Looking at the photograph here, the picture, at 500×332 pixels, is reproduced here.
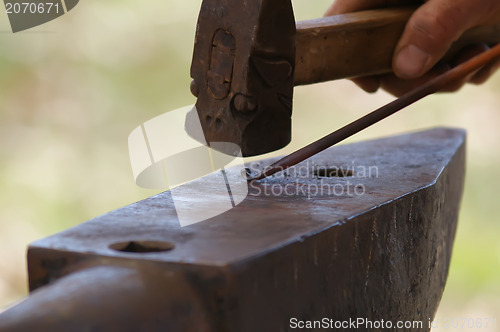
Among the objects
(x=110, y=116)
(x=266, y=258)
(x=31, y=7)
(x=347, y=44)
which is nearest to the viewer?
(x=266, y=258)

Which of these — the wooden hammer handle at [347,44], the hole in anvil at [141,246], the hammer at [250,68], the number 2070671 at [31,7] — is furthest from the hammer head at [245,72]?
the number 2070671 at [31,7]

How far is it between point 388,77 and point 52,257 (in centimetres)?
112

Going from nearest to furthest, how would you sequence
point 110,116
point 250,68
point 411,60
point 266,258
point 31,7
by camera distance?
point 266,258
point 250,68
point 411,60
point 31,7
point 110,116

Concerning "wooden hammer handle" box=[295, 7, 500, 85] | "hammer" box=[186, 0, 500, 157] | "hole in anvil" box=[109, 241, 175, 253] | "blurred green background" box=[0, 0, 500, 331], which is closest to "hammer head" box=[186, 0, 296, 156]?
"hammer" box=[186, 0, 500, 157]

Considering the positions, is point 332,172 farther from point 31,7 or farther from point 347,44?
point 31,7

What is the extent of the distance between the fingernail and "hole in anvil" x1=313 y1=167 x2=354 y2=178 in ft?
0.94

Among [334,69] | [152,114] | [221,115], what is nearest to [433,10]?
[334,69]

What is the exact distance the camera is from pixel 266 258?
2.91 feet

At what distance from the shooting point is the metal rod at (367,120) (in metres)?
1.31

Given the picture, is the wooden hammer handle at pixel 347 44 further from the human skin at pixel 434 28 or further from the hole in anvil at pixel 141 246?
the hole in anvil at pixel 141 246

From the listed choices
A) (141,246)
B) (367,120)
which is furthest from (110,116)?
(141,246)

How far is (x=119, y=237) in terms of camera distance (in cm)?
95

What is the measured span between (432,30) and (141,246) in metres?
0.85

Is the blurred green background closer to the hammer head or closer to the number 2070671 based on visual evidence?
the number 2070671
